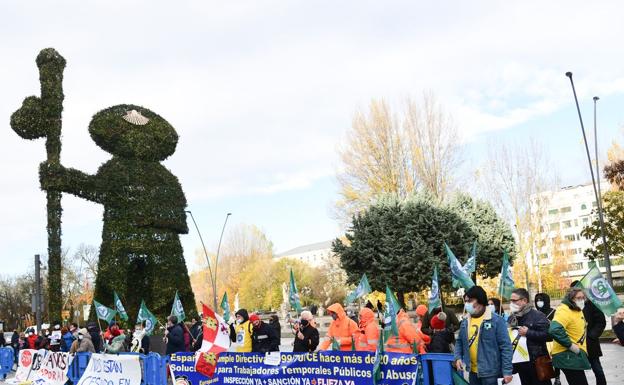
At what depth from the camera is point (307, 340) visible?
1010 centimetres

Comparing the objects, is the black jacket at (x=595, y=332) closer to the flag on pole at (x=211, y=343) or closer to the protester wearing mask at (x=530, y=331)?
the protester wearing mask at (x=530, y=331)

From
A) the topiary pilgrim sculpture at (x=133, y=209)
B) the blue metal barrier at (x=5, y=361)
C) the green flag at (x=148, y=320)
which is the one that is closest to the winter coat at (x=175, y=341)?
the green flag at (x=148, y=320)

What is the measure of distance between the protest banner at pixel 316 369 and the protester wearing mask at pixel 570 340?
5.90 ft

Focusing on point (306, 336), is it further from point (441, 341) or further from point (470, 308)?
point (470, 308)

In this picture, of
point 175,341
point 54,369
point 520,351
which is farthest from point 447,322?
point 54,369

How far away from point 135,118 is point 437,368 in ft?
68.8

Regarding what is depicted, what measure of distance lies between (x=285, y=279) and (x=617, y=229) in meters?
47.2

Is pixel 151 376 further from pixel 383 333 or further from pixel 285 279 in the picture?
pixel 285 279

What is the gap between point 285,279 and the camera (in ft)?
254

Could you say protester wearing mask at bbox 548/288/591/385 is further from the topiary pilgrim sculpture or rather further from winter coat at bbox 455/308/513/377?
the topiary pilgrim sculpture

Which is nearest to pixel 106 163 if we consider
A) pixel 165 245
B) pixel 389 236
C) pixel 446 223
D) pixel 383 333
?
pixel 165 245

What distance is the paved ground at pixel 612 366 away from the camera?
11188 mm

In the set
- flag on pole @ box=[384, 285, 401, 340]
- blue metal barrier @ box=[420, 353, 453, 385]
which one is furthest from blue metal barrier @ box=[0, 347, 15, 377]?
blue metal barrier @ box=[420, 353, 453, 385]

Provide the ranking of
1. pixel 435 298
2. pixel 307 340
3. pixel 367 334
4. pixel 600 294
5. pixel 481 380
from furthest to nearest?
1. pixel 435 298
2. pixel 307 340
3. pixel 367 334
4. pixel 600 294
5. pixel 481 380
